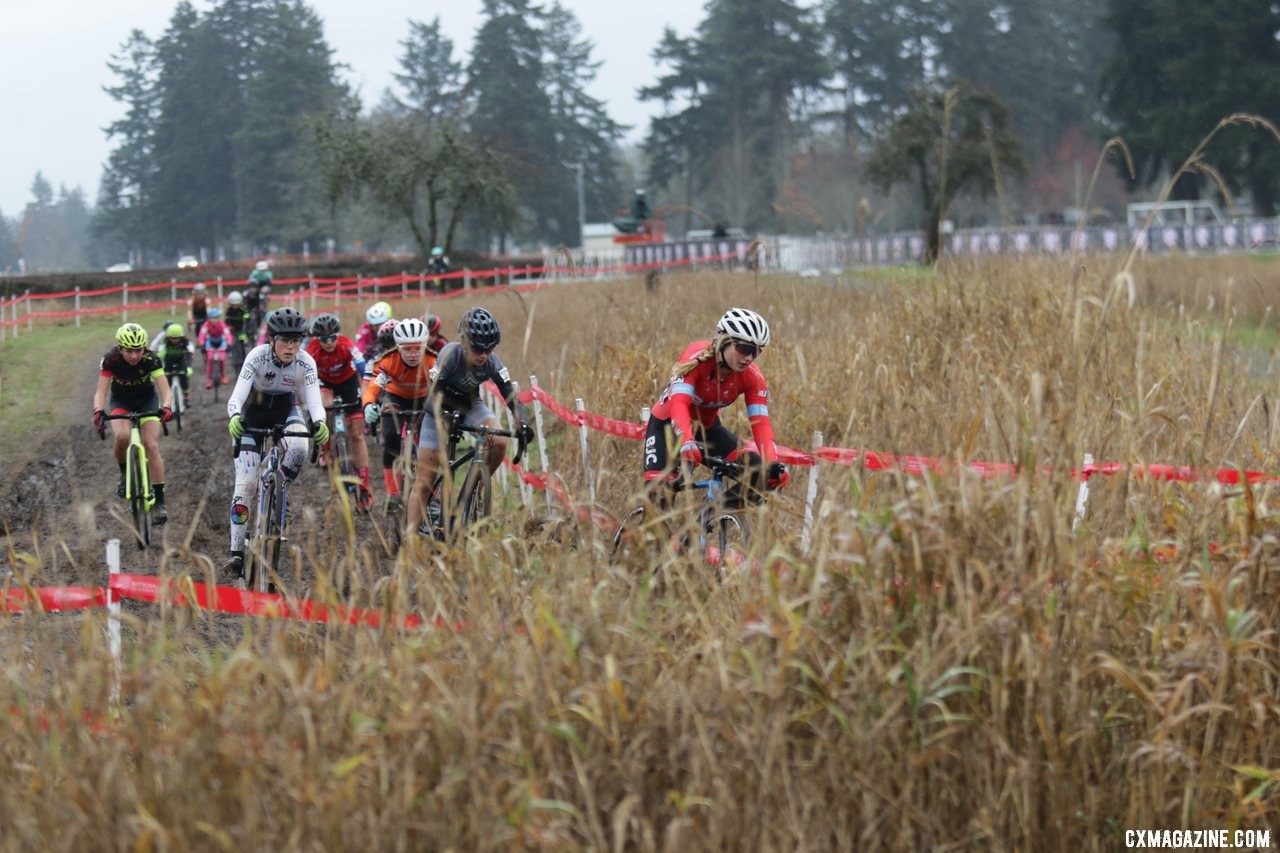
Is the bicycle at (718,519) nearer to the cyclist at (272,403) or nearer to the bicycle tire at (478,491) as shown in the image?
the bicycle tire at (478,491)

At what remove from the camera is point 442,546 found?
18.7 ft

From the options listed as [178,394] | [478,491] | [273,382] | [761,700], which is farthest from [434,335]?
[761,700]

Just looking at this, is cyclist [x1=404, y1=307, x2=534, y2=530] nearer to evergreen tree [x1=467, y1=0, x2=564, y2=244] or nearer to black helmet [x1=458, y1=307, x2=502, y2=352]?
black helmet [x1=458, y1=307, x2=502, y2=352]

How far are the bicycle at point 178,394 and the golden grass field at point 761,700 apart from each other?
14.6 m

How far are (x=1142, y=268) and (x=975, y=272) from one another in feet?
30.5

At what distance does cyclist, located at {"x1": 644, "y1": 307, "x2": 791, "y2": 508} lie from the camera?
8219 mm

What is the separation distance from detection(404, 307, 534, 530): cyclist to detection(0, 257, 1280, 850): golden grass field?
463cm

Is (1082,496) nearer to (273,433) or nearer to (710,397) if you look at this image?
(710,397)

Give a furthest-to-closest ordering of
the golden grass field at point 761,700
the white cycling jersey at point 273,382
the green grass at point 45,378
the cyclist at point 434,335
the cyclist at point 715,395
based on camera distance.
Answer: the green grass at point 45,378 < the cyclist at point 434,335 < the white cycling jersey at point 273,382 < the cyclist at point 715,395 < the golden grass field at point 761,700

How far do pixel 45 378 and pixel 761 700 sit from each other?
977 inches

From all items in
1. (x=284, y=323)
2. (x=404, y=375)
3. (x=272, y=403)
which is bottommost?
(x=272, y=403)

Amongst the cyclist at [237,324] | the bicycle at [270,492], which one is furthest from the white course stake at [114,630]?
the cyclist at [237,324]

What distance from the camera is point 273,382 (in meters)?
10.6

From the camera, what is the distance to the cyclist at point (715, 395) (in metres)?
8.22
